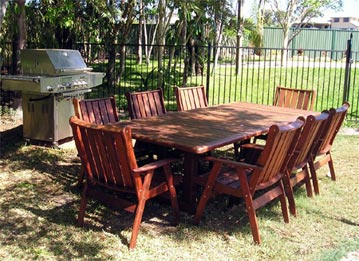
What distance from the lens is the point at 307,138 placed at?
4.46m

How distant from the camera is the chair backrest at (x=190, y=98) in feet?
21.0

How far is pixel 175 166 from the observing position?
6.05 m

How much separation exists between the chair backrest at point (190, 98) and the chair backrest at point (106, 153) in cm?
254

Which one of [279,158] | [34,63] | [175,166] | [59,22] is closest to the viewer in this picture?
[279,158]

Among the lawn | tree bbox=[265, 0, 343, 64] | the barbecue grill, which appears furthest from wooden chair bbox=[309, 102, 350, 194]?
tree bbox=[265, 0, 343, 64]

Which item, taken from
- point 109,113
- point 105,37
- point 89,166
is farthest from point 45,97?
point 105,37

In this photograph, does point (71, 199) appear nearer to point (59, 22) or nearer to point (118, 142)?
point (118, 142)

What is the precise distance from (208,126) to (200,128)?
165 mm

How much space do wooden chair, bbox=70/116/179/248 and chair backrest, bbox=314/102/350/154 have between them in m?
1.80

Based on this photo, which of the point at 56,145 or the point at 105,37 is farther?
the point at 105,37

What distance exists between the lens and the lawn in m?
3.65

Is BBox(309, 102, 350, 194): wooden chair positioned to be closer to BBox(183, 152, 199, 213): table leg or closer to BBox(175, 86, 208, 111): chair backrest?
BBox(183, 152, 199, 213): table leg

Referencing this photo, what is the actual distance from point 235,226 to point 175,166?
1963 millimetres

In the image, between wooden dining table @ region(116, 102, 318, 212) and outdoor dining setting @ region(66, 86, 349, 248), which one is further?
wooden dining table @ region(116, 102, 318, 212)
